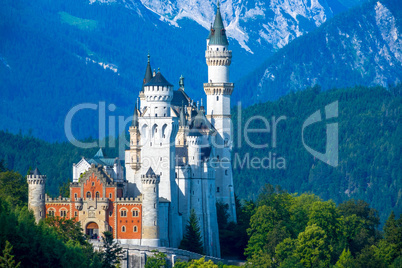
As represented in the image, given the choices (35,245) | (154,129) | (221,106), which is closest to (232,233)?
(221,106)

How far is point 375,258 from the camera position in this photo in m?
114

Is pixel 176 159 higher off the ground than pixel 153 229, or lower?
higher

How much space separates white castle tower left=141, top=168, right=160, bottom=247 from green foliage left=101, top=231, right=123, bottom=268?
378 centimetres

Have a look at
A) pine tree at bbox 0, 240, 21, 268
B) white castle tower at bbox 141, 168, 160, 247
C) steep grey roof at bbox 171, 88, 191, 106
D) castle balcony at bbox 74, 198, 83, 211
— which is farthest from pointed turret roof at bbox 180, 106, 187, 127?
pine tree at bbox 0, 240, 21, 268

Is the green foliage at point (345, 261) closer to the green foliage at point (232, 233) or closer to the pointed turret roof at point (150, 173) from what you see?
the green foliage at point (232, 233)

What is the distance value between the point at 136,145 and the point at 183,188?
36.1 feet

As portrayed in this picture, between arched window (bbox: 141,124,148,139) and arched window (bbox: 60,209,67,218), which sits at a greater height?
arched window (bbox: 141,124,148,139)

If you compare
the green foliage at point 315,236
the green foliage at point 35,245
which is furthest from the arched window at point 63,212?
the green foliage at point 315,236

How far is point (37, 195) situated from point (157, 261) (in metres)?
15.1

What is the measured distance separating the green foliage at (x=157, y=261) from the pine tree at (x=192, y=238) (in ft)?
25.1

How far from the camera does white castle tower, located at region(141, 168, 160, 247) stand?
108m

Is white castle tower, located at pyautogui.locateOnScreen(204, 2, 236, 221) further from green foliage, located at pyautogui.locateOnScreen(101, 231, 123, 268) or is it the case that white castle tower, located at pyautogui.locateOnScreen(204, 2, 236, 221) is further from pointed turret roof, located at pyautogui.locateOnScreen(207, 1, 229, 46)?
green foliage, located at pyautogui.locateOnScreen(101, 231, 123, 268)

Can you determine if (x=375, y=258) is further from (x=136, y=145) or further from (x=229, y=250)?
(x=136, y=145)

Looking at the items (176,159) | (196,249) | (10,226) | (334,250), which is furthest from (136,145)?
(10,226)
